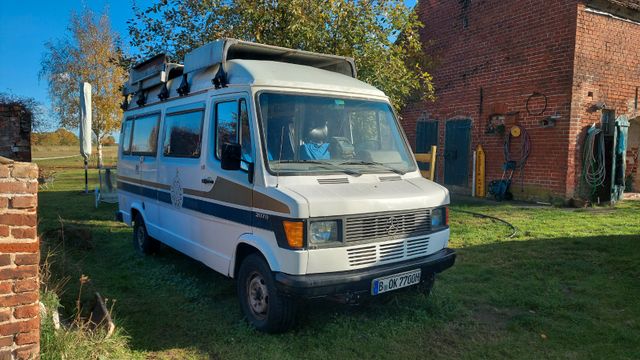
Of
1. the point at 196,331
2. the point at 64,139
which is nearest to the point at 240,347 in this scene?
the point at 196,331

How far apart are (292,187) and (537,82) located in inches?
385

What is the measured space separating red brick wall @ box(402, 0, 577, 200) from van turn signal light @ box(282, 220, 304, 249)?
371 inches

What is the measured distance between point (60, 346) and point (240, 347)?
4.46 ft

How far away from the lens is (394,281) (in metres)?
3.93

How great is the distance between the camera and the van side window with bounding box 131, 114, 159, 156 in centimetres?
628

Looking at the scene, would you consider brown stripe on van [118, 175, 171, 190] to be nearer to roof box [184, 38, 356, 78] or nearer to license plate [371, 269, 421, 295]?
roof box [184, 38, 356, 78]

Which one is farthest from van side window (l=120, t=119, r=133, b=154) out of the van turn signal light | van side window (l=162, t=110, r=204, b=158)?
the van turn signal light

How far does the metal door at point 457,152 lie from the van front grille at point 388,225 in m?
9.68

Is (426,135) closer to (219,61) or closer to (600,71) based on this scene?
(600,71)

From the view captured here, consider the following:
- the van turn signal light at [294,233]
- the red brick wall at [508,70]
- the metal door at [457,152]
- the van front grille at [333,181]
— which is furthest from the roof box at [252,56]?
the metal door at [457,152]

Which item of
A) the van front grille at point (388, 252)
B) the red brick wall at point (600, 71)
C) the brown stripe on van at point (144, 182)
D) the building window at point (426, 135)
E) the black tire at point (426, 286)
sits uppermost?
the red brick wall at point (600, 71)

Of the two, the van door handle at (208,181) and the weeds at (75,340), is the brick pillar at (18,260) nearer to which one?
the weeds at (75,340)

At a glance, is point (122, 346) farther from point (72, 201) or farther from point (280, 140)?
point (72, 201)

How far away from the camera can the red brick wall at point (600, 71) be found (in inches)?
419
